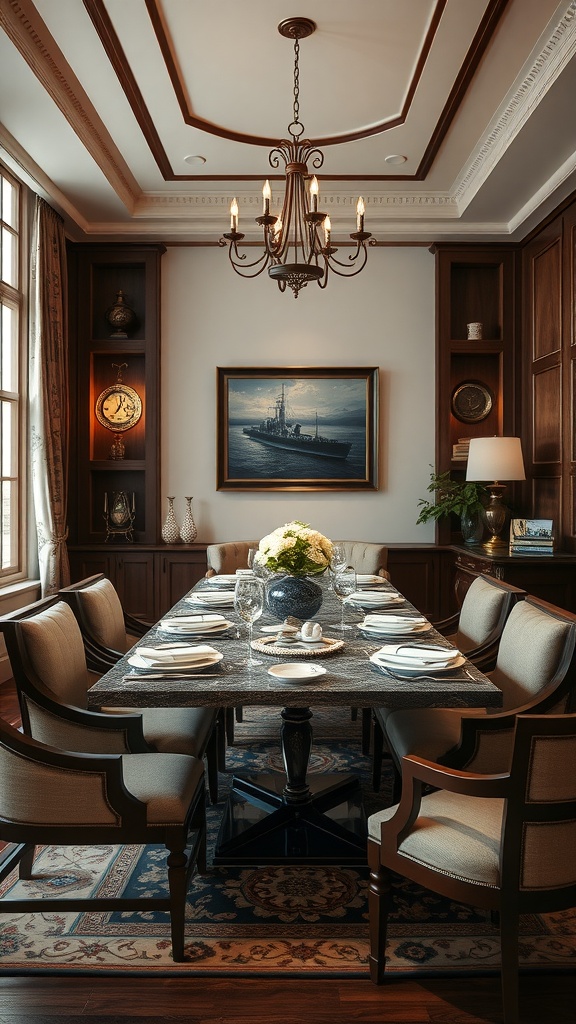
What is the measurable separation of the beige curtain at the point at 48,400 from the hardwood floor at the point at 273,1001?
3.29m

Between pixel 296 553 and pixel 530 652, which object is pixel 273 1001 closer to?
pixel 530 652

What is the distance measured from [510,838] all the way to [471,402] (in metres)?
4.49

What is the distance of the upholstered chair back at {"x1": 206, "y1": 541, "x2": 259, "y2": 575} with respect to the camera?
4.44 metres

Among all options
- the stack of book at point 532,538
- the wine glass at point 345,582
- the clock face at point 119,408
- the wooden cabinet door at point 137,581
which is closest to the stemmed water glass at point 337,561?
the wine glass at point 345,582

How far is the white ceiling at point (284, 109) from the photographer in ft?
10.7

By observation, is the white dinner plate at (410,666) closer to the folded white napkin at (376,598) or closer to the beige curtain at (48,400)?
the folded white napkin at (376,598)

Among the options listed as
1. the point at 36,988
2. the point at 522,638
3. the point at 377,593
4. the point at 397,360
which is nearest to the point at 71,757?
the point at 36,988

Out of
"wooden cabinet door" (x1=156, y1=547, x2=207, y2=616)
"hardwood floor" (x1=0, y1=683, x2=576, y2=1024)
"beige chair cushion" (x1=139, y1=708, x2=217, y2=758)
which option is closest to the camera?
"hardwood floor" (x1=0, y1=683, x2=576, y2=1024)

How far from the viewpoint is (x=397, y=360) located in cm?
574

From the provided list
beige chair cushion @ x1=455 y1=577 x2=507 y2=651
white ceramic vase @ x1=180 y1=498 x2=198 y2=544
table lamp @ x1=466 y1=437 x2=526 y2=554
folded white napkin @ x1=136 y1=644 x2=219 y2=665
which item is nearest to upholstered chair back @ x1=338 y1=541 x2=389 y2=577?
table lamp @ x1=466 y1=437 x2=526 y2=554

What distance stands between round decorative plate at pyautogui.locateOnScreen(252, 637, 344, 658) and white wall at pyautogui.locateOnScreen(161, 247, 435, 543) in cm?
335

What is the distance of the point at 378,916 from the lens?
5.93 feet

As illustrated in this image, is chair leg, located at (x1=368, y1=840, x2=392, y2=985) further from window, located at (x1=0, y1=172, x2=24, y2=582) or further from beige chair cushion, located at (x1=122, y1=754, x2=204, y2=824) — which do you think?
window, located at (x1=0, y1=172, x2=24, y2=582)

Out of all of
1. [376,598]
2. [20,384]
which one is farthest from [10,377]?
[376,598]
